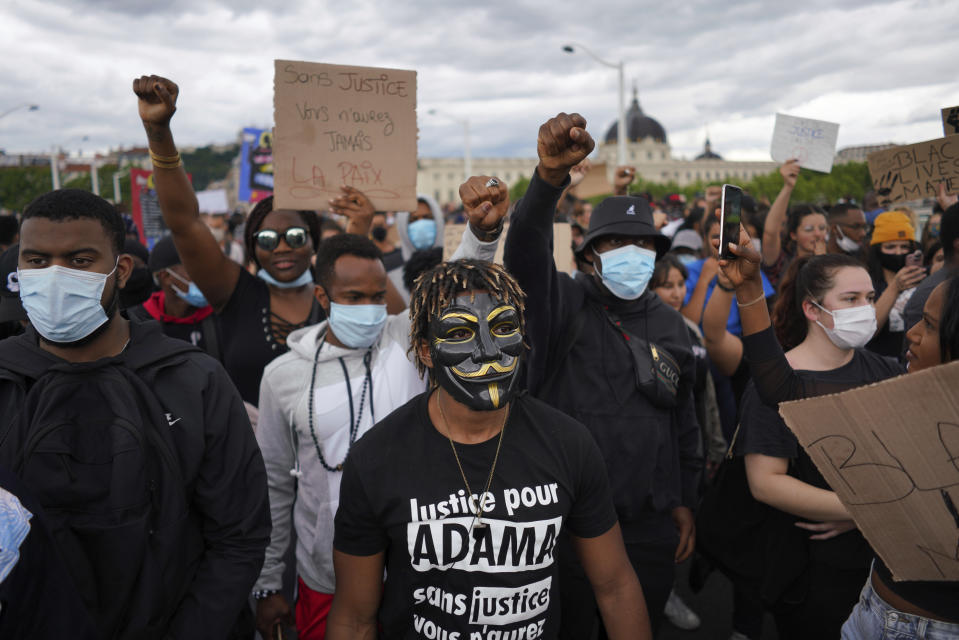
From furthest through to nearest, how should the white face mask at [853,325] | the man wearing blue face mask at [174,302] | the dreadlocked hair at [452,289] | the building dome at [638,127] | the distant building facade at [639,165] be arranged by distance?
the building dome at [638,127] → the distant building facade at [639,165] → the man wearing blue face mask at [174,302] → the white face mask at [853,325] → the dreadlocked hair at [452,289]

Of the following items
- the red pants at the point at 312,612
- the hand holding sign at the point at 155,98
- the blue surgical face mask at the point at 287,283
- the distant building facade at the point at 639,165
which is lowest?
the red pants at the point at 312,612

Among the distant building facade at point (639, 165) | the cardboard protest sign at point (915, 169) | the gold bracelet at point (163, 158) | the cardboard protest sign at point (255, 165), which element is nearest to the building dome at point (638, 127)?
the distant building facade at point (639, 165)

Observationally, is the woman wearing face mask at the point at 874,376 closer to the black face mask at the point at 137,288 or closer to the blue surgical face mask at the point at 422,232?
the black face mask at the point at 137,288

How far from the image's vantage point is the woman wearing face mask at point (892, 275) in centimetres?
423

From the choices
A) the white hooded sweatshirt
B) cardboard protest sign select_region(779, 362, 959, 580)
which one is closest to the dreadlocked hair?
the white hooded sweatshirt

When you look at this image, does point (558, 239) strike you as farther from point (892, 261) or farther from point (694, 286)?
point (892, 261)

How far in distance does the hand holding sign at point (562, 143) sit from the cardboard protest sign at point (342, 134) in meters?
1.46

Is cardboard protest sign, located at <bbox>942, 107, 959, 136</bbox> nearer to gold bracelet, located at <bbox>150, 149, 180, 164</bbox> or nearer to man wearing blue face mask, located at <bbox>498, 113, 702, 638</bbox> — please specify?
man wearing blue face mask, located at <bbox>498, 113, 702, 638</bbox>

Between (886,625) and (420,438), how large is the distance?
59.2 inches

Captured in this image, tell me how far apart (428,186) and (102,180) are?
58.4m

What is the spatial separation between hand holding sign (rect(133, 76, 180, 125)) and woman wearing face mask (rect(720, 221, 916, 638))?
2313mm

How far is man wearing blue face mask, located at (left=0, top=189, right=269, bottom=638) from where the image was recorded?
177cm

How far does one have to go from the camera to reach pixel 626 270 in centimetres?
291

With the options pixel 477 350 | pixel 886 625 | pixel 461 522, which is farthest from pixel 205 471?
pixel 886 625
